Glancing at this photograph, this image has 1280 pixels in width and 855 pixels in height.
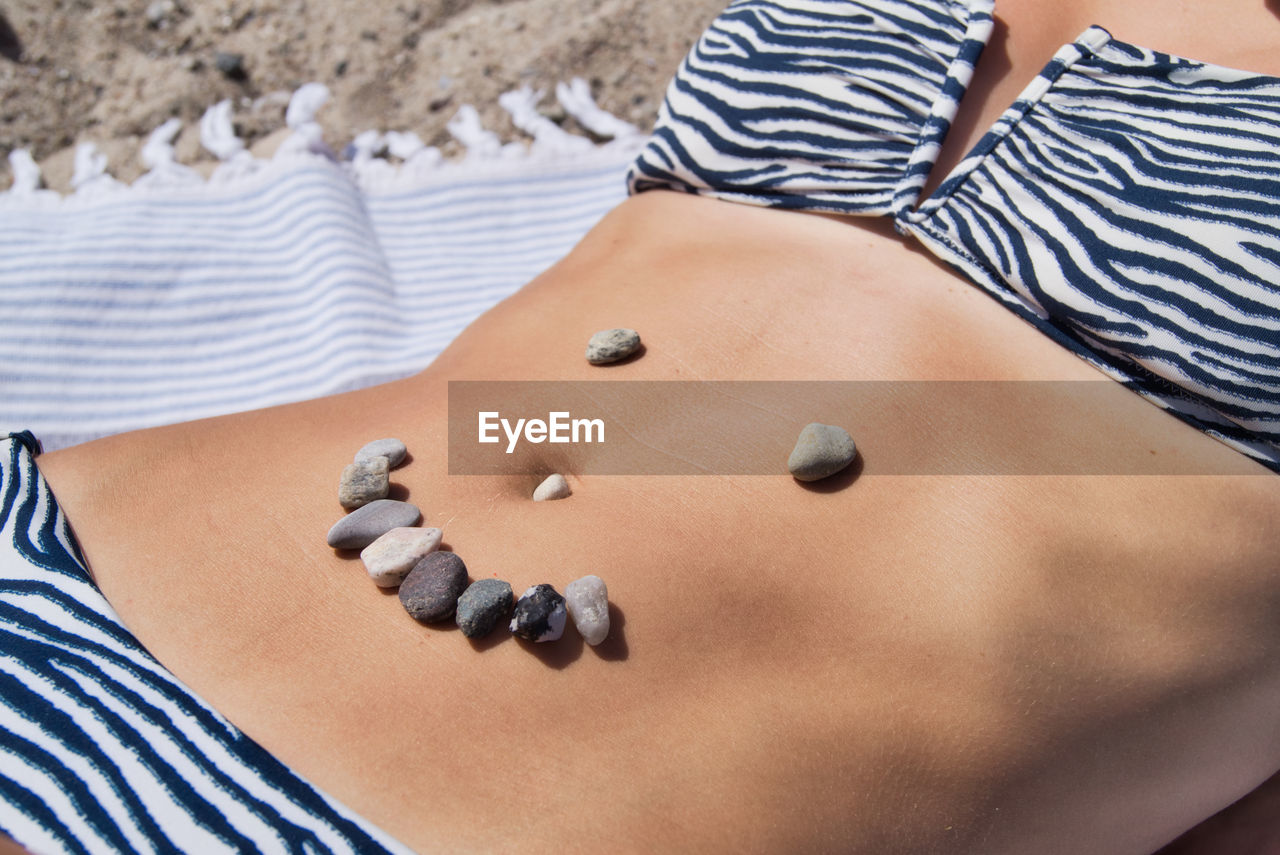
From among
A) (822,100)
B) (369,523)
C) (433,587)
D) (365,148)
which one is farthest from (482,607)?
(365,148)

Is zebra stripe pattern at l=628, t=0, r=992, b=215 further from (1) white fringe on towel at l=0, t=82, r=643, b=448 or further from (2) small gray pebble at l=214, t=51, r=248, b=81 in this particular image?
(2) small gray pebble at l=214, t=51, r=248, b=81

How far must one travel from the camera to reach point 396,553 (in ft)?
2.83

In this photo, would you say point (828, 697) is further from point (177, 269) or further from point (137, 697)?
point (177, 269)

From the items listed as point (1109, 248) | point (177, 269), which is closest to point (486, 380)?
point (1109, 248)

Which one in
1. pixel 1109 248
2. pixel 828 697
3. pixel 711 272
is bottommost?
pixel 828 697

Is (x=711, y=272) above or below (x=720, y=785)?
above

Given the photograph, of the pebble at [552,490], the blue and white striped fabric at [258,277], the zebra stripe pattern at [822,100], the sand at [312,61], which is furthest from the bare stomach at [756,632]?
the sand at [312,61]

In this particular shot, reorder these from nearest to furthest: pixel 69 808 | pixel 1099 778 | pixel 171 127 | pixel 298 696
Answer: pixel 69 808, pixel 298 696, pixel 1099 778, pixel 171 127

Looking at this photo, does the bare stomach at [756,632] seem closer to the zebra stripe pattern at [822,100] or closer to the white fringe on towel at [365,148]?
the zebra stripe pattern at [822,100]

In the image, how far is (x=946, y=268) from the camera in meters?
1.16

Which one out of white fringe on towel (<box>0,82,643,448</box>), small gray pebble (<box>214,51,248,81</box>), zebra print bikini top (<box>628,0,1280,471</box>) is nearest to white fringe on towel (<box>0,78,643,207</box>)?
white fringe on towel (<box>0,82,643,448</box>)

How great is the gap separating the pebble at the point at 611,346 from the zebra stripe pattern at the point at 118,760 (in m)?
0.57

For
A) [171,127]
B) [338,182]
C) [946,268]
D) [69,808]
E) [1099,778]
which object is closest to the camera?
[69,808]

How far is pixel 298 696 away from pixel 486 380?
46 centimetres
